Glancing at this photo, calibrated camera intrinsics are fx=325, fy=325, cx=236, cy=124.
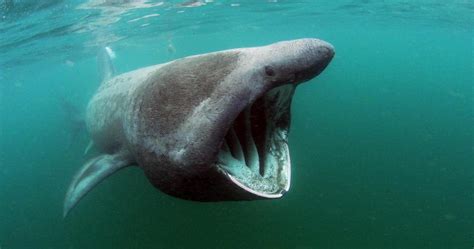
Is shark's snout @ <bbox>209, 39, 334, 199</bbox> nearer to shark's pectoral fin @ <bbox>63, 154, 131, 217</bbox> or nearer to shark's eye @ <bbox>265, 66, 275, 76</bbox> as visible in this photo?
shark's eye @ <bbox>265, 66, 275, 76</bbox>

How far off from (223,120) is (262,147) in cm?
92

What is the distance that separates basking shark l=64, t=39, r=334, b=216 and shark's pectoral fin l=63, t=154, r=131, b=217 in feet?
3.16

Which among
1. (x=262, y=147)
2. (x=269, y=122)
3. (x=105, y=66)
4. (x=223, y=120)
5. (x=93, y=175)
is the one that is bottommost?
(x=93, y=175)

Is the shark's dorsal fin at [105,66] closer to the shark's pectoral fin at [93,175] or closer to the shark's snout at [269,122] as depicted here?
the shark's pectoral fin at [93,175]

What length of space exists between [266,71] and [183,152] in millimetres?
1088

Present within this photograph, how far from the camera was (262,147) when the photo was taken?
11.9ft

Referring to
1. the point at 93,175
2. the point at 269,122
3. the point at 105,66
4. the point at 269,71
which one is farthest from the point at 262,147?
the point at 105,66

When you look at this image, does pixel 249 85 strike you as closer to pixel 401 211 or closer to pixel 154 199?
pixel 154 199

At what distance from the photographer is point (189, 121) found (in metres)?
3.07

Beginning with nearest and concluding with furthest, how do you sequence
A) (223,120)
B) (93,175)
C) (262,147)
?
(223,120)
(262,147)
(93,175)

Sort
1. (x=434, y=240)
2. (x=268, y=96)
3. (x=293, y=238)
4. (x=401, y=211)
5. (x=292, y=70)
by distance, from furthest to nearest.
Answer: (x=401, y=211) → (x=434, y=240) → (x=293, y=238) → (x=268, y=96) → (x=292, y=70)

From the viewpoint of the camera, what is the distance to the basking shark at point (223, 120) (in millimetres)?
2898

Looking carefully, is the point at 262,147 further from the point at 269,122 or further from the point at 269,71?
the point at 269,71

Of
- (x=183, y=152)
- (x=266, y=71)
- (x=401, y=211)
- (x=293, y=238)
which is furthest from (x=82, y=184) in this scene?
(x=401, y=211)
